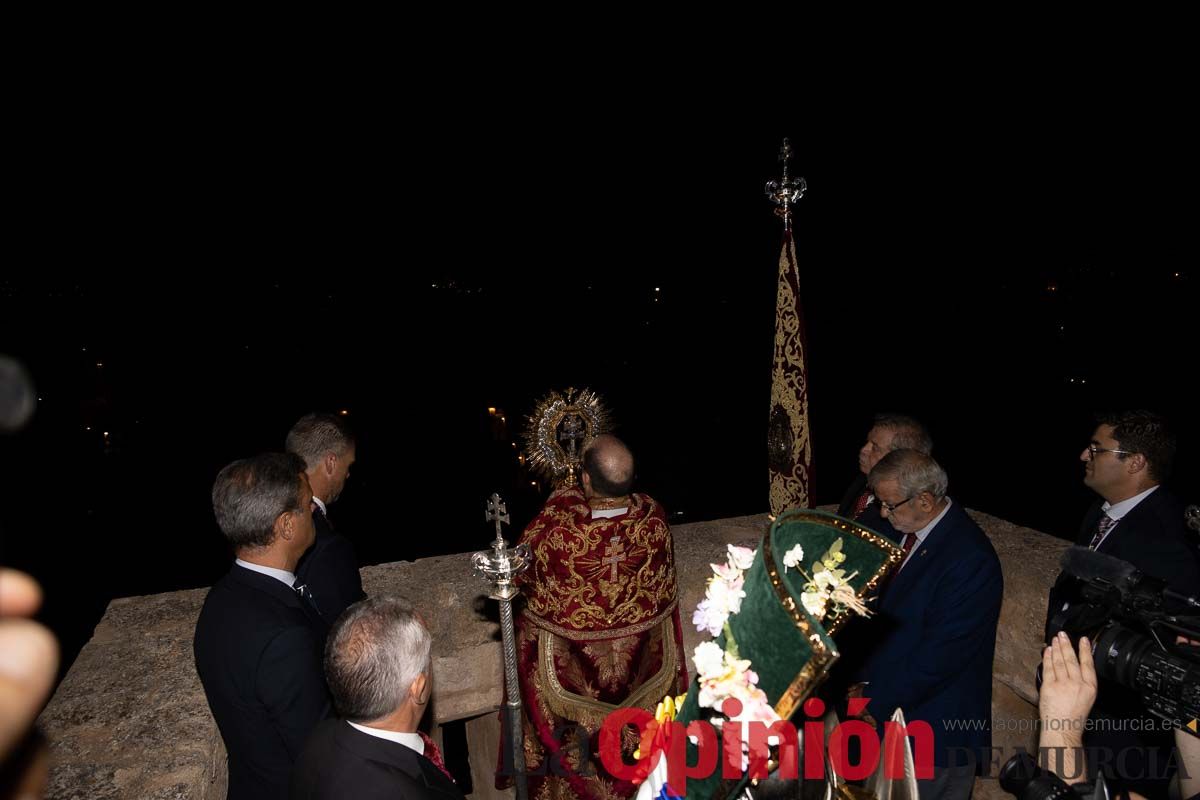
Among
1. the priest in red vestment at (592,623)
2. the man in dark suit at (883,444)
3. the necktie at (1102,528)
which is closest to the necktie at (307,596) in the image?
the priest in red vestment at (592,623)

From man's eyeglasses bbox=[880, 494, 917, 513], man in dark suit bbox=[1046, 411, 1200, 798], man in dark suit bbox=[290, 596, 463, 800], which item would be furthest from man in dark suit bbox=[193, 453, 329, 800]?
man in dark suit bbox=[1046, 411, 1200, 798]

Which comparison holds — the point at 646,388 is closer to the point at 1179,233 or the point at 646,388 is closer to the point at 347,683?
the point at 1179,233

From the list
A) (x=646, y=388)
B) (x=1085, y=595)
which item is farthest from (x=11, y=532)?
(x=646, y=388)

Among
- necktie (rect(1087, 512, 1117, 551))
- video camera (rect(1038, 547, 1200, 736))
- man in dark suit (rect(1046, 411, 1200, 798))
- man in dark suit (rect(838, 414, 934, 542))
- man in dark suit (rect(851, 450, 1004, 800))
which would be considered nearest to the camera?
video camera (rect(1038, 547, 1200, 736))

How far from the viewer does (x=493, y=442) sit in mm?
11328

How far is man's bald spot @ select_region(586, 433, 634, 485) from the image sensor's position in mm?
3438

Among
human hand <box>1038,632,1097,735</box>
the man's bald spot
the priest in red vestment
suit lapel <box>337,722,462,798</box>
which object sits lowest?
the priest in red vestment

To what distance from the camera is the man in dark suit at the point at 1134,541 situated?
2.60 metres

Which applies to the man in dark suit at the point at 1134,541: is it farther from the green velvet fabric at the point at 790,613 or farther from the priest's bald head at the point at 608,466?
the priest's bald head at the point at 608,466

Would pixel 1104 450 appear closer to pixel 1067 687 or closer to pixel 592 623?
pixel 1067 687

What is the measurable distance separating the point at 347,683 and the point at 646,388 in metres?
14.4

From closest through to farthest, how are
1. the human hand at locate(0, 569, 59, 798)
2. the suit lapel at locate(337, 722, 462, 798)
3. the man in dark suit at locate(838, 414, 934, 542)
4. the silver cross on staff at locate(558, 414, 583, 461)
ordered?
the human hand at locate(0, 569, 59, 798) < the suit lapel at locate(337, 722, 462, 798) < the man in dark suit at locate(838, 414, 934, 542) < the silver cross on staff at locate(558, 414, 583, 461)

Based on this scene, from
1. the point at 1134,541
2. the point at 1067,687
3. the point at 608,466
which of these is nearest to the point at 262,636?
the point at 608,466

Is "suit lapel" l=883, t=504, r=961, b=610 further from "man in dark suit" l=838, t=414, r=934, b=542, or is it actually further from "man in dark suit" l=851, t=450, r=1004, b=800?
"man in dark suit" l=838, t=414, r=934, b=542
